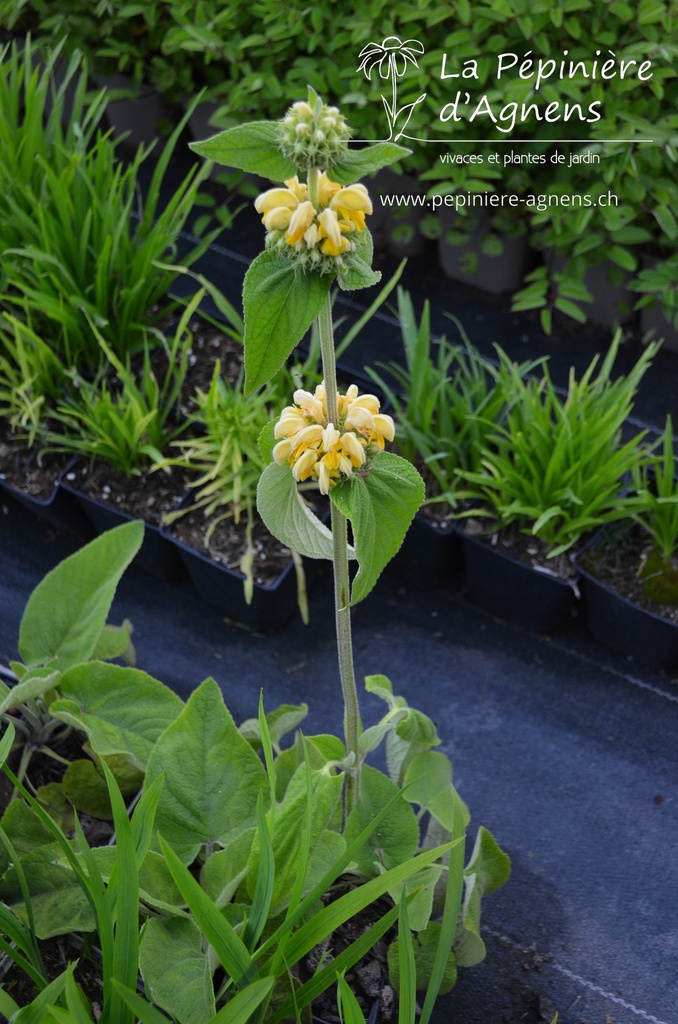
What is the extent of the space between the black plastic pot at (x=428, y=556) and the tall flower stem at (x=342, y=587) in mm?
630

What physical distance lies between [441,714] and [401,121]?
1.14 meters

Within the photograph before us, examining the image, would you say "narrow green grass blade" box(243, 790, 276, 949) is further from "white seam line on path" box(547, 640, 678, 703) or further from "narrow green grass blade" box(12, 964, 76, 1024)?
"white seam line on path" box(547, 640, 678, 703)

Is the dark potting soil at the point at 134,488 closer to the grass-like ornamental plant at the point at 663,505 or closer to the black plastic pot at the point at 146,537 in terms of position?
the black plastic pot at the point at 146,537

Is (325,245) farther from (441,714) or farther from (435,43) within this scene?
(435,43)

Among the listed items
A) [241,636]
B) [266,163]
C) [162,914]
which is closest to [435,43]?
[241,636]

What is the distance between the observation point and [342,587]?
3.11 ft

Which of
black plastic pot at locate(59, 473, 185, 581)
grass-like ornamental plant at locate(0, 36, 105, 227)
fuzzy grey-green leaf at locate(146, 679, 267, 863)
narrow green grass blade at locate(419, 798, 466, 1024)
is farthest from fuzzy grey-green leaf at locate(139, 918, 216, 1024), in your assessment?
grass-like ornamental plant at locate(0, 36, 105, 227)

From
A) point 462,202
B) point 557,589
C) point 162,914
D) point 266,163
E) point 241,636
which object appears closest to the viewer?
point 266,163

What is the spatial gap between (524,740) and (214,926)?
87 cm

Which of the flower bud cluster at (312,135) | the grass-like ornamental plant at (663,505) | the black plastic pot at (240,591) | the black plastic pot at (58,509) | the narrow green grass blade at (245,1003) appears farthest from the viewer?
the black plastic pot at (58,509)

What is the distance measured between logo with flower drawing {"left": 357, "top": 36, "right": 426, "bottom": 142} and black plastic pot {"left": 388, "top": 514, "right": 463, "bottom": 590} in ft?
2.48

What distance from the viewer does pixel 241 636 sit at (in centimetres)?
178

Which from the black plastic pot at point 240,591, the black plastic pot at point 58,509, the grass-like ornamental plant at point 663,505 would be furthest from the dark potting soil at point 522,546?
the black plastic pot at point 58,509

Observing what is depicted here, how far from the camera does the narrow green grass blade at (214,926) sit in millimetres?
833
